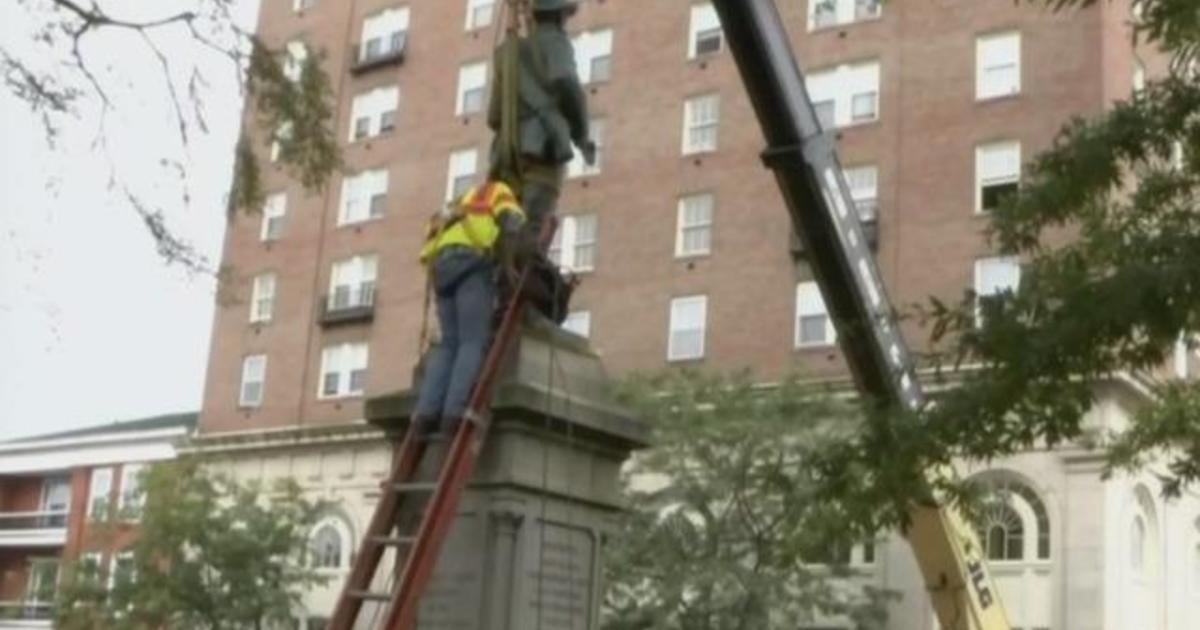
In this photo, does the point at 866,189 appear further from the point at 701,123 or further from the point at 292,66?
the point at 292,66

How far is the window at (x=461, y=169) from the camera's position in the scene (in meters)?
47.5

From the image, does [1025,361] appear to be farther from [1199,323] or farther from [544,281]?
[544,281]

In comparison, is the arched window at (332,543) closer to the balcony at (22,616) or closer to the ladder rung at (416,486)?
the balcony at (22,616)

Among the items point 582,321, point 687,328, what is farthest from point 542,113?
point 582,321

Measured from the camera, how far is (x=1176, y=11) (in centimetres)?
863

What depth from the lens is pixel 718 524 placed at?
32562 millimetres

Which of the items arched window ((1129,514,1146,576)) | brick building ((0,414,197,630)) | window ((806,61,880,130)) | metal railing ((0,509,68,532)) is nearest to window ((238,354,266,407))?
brick building ((0,414,197,630))

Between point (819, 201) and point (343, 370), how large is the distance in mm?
32546

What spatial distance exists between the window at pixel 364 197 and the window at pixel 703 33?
1004cm

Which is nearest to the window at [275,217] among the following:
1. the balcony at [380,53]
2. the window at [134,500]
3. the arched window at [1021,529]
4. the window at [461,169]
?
the window at [134,500]

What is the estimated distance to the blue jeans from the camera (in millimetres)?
10195

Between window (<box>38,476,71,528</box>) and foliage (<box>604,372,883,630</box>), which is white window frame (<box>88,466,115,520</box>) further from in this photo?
foliage (<box>604,372,883,630</box>)

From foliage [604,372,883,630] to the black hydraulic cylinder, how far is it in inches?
514

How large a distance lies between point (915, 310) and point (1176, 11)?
2870 mm
